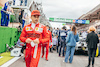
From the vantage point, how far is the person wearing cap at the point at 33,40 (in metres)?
3.19

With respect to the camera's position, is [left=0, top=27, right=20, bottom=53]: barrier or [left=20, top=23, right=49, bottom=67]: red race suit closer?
[left=20, top=23, right=49, bottom=67]: red race suit

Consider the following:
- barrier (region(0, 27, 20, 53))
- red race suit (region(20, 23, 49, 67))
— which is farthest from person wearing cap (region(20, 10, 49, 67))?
barrier (region(0, 27, 20, 53))

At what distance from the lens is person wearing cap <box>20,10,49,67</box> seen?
3.19 m

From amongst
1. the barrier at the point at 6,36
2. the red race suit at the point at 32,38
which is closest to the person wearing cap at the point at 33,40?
the red race suit at the point at 32,38

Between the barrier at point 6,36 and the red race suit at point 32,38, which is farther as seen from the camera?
the barrier at point 6,36

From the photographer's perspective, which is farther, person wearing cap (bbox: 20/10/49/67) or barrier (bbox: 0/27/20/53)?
barrier (bbox: 0/27/20/53)

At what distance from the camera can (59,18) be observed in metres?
53.4

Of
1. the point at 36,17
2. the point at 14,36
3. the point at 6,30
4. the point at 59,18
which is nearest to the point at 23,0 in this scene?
the point at 14,36

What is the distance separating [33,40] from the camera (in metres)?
3.14

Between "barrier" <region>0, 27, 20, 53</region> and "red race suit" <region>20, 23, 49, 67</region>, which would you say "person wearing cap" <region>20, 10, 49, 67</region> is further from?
"barrier" <region>0, 27, 20, 53</region>

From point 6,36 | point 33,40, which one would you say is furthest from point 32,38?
point 6,36

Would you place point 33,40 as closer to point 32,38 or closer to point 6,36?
point 32,38

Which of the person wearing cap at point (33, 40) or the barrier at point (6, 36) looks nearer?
the person wearing cap at point (33, 40)

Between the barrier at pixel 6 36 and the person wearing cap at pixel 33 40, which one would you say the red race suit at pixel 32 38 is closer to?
the person wearing cap at pixel 33 40
